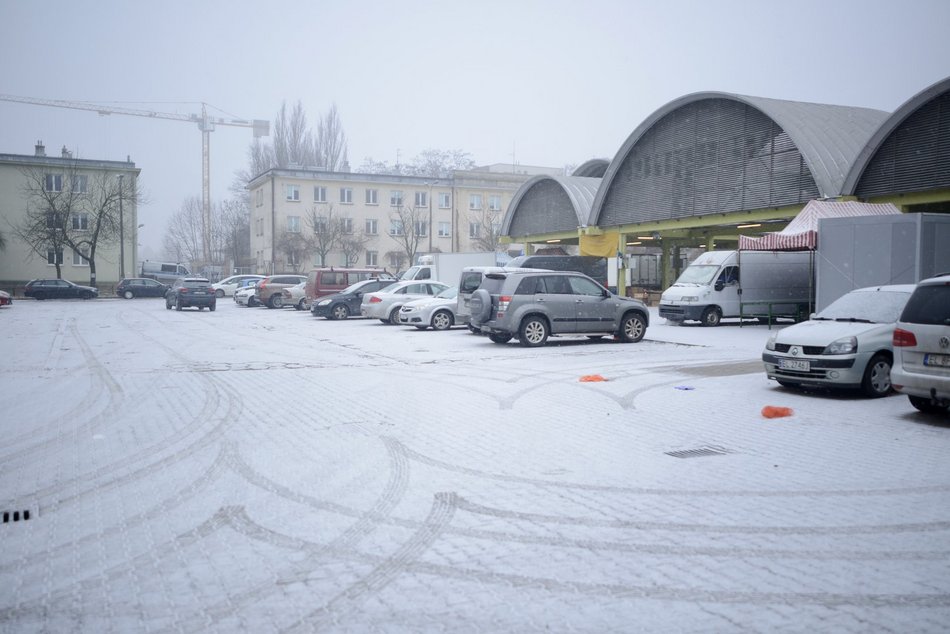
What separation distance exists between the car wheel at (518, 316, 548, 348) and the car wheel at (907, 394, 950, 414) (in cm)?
950

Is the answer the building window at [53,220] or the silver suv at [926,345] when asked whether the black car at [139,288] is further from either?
the silver suv at [926,345]

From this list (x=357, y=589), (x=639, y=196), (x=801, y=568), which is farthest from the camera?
(x=639, y=196)

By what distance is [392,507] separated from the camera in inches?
223

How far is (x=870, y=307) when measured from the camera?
1153 cm

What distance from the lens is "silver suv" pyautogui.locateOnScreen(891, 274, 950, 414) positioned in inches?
335

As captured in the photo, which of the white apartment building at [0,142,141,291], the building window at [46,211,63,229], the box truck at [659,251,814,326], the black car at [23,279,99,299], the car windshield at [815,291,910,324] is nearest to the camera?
the car windshield at [815,291,910,324]

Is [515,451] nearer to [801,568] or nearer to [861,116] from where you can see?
[801,568]

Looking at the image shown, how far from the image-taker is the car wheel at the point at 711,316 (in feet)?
86.3

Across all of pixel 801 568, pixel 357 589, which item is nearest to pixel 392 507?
pixel 357 589

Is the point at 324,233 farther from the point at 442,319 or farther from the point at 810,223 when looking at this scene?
the point at 810,223

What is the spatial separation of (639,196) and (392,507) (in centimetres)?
3163

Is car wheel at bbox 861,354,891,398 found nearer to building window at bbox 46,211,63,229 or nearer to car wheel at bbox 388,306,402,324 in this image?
car wheel at bbox 388,306,402,324

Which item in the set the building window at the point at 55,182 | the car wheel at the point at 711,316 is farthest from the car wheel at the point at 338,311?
the building window at the point at 55,182

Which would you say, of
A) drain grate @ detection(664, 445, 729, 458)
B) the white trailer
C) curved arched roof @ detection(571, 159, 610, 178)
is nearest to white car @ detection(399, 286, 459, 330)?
the white trailer
